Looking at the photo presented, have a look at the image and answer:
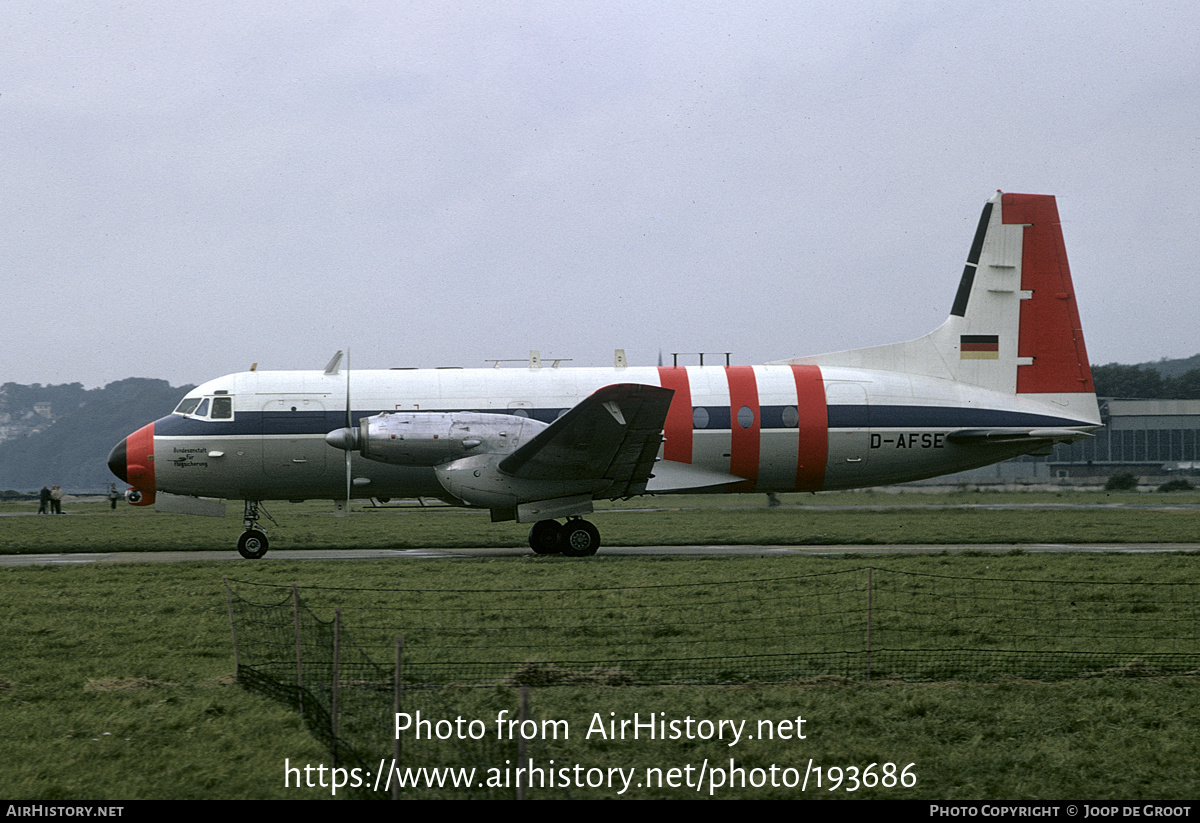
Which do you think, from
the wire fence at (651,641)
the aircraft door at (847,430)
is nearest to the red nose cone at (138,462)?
the wire fence at (651,641)

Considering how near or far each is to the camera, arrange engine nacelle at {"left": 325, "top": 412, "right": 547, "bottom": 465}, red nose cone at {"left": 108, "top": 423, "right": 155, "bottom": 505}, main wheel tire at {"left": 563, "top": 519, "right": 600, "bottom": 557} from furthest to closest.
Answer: red nose cone at {"left": 108, "top": 423, "right": 155, "bottom": 505} → main wheel tire at {"left": 563, "top": 519, "right": 600, "bottom": 557} → engine nacelle at {"left": 325, "top": 412, "right": 547, "bottom": 465}

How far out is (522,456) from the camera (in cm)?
1939

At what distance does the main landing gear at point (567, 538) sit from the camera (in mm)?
20828

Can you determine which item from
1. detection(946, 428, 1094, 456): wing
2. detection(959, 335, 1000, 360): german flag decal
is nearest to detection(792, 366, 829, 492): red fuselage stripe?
detection(946, 428, 1094, 456): wing

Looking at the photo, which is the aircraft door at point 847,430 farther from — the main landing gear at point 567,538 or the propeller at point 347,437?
the propeller at point 347,437

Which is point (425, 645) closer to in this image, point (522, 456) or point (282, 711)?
point (282, 711)

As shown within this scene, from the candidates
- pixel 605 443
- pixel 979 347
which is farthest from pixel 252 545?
pixel 979 347

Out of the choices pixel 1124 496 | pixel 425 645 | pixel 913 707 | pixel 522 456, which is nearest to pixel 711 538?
pixel 522 456

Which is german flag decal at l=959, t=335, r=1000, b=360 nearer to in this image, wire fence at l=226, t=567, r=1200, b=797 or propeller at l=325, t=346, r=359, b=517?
wire fence at l=226, t=567, r=1200, b=797

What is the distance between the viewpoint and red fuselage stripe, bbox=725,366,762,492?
21.6 meters

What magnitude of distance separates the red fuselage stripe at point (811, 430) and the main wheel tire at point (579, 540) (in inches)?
190

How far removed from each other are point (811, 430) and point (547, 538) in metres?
6.15

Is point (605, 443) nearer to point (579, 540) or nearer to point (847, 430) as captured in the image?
point (579, 540)

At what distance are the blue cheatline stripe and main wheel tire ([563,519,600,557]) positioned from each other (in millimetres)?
2366
